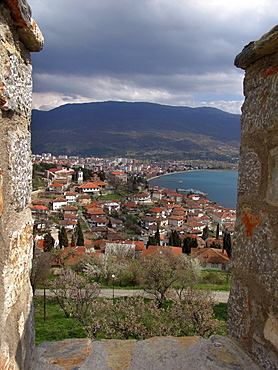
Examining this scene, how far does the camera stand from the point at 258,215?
6.16 ft

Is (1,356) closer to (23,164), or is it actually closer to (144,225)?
(23,164)

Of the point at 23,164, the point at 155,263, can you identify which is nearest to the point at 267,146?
the point at 23,164

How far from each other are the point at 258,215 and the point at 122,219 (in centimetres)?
4509

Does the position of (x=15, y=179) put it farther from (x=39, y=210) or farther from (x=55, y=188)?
(x=55, y=188)

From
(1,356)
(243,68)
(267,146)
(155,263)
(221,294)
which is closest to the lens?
(1,356)

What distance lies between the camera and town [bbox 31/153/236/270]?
1049 inches

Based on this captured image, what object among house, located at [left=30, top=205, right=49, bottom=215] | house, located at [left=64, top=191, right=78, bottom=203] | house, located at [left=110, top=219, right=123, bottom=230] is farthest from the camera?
house, located at [left=64, top=191, right=78, bottom=203]

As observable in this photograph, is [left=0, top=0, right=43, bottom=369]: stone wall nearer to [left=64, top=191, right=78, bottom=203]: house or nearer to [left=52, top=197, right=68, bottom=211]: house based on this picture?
[left=52, top=197, right=68, bottom=211]: house

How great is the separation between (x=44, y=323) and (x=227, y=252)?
18313 millimetres

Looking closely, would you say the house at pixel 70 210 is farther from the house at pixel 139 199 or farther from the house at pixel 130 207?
the house at pixel 139 199

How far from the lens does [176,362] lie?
193 cm

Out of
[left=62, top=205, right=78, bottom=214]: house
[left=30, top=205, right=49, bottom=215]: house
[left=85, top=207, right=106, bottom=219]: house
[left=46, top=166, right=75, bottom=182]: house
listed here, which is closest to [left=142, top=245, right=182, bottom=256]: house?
[left=85, top=207, right=106, bottom=219]: house

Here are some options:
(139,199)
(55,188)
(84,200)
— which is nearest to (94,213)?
(84,200)

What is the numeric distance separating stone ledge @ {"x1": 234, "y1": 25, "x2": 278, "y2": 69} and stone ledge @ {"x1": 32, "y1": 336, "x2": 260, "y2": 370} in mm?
1935
